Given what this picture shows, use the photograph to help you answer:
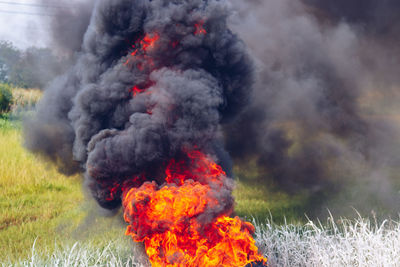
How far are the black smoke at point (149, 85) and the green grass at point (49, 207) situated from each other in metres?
2.05

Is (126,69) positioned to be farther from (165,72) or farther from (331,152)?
(331,152)

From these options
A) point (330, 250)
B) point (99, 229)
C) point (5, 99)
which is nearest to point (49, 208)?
point (99, 229)

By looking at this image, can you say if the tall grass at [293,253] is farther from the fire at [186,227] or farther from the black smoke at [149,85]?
the fire at [186,227]

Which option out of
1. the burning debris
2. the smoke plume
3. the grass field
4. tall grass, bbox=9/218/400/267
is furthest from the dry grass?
the burning debris

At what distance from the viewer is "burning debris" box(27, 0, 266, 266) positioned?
14.8 ft

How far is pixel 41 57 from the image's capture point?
7645 millimetres

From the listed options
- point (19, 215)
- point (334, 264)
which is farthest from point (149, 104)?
point (19, 215)

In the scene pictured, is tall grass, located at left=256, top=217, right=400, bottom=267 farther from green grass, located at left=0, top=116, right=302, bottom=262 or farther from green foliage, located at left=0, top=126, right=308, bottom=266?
green grass, located at left=0, top=116, right=302, bottom=262

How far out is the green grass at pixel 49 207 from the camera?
22.4 feet

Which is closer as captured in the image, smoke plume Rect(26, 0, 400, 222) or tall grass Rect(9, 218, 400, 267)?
smoke plume Rect(26, 0, 400, 222)

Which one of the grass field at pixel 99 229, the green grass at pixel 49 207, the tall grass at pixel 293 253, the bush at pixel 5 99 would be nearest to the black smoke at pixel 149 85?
the tall grass at pixel 293 253

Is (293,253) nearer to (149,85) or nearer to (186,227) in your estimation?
(186,227)

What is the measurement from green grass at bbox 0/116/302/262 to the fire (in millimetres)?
2290

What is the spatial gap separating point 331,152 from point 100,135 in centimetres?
536
